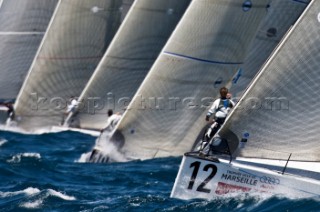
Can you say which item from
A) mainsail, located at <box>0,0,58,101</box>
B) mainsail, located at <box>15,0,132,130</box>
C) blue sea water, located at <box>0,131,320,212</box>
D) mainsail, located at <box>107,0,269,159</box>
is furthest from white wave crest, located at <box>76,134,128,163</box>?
mainsail, located at <box>0,0,58,101</box>

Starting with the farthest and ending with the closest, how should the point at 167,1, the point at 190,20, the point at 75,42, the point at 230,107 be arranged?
the point at 75,42, the point at 167,1, the point at 190,20, the point at 230,107

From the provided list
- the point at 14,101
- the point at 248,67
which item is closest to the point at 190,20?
the point at 248,67

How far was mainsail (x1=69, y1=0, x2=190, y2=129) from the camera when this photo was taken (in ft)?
94.2

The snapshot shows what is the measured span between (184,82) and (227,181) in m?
6.86

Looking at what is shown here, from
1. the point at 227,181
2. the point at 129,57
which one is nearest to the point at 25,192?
the point at 227,181

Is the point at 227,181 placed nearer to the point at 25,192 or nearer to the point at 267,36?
the point at 25,192

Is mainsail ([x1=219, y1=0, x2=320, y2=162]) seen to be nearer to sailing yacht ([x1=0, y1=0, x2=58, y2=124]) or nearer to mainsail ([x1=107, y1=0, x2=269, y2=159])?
mainsail ([x1=107, y1=0, x2=269, y2=159])

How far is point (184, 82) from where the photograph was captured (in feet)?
76.6

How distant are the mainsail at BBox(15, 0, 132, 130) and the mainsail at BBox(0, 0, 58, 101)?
1678mm

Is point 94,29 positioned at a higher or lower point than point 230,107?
higher

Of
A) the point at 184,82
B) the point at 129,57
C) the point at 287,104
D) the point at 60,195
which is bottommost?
the point at 60,195

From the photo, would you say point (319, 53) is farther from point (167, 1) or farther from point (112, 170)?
point (167, 1)

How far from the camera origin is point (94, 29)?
3212 cm

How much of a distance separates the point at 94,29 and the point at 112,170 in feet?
36.8
